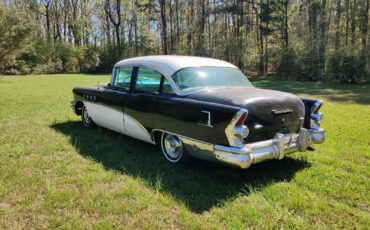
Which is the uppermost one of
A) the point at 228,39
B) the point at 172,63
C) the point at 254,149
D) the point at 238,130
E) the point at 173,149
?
the point at 228,39

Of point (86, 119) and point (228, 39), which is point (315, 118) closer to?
point (86, 119)

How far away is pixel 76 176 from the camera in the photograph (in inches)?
150

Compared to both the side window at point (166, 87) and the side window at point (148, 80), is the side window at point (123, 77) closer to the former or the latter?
Result: the side window at point (148, 80)

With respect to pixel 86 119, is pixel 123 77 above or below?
above

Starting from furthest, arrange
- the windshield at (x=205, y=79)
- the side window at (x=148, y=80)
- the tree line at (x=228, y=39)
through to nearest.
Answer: the tree line at (x=228, y=39)
the side window at (x=148, y=80)
the windshield at (x=205, y=79)

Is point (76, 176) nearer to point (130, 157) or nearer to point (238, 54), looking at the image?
point (130, 157)

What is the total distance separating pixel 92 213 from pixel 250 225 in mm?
1649

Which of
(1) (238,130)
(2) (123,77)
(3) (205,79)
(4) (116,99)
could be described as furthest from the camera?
(2) (123,77)

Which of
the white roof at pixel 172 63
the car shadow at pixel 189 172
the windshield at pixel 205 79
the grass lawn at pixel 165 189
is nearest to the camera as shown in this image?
the grass lawn at pixel 165 189

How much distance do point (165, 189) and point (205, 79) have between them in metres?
1.79

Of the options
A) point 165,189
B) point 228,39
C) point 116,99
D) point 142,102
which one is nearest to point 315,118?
point 165,189

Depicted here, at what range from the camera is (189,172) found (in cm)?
390

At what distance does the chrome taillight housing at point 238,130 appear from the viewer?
3140mm

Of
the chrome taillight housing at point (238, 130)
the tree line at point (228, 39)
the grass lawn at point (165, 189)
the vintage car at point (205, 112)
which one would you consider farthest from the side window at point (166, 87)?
the tree line at point (228, 39)
